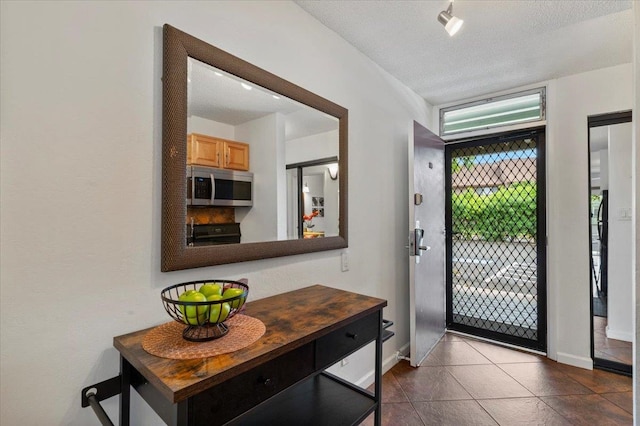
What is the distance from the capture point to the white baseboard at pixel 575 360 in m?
2.54

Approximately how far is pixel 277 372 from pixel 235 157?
3.08ft

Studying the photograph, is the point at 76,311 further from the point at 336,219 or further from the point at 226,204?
the point at 336,219

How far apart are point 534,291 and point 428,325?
115 centimetres

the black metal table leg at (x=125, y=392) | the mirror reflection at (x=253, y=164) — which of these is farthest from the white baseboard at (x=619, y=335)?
the black metal table leg at (x=125, y=392)

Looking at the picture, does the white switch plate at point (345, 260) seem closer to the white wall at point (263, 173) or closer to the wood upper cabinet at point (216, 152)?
the white wall at point (263, 173)

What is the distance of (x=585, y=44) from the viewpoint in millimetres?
2180

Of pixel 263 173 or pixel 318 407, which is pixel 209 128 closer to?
pixel 263 173

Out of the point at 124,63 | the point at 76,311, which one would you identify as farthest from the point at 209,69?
the point at 76,311

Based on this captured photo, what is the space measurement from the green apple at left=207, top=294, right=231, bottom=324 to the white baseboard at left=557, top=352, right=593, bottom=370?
311 cm

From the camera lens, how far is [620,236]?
3023mm

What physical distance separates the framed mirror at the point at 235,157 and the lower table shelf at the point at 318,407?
2.30 ft

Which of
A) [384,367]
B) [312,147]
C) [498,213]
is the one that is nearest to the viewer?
[312,147]

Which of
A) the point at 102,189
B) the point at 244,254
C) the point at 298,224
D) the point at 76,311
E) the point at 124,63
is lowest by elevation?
the point at 76,311

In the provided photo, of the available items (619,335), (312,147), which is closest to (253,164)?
(312,147)
